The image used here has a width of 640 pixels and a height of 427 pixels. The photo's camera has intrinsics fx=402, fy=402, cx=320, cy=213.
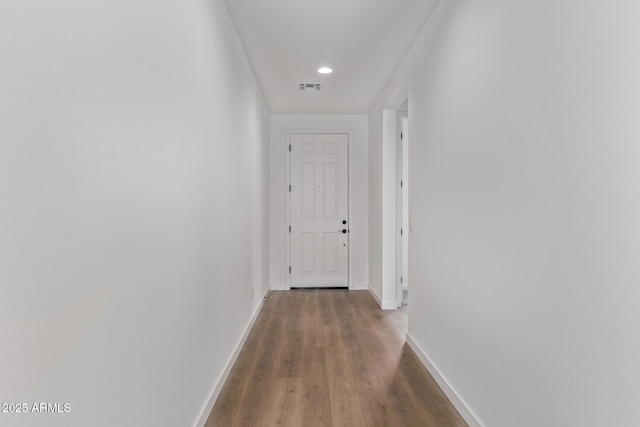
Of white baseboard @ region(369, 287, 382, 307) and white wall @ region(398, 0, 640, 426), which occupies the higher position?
white wall @ region(398, 0, 640, 426)

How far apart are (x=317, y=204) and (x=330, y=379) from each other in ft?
11.6

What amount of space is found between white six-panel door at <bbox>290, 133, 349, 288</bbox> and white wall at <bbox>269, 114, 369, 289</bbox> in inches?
4.3

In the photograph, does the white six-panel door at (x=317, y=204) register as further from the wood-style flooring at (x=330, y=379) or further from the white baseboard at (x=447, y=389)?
the white baseboard at (x=447, y=389)

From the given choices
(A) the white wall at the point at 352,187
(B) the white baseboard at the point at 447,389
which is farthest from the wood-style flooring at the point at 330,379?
(A) the white wall at the point at 352,187

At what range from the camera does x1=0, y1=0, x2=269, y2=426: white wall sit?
820 mm

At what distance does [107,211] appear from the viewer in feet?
3.75

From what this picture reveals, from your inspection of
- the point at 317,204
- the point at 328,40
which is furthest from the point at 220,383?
the point at 317,204

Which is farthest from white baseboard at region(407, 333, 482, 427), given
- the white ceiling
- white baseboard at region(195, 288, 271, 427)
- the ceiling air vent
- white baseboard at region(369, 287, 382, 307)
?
the ceiling air vent

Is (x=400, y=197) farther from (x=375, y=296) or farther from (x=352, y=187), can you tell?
(x=375, y=296)

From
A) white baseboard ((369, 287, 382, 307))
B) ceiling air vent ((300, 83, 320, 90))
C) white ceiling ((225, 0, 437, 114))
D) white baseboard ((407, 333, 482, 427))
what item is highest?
white ceiling ((225, 0, 437, 114))

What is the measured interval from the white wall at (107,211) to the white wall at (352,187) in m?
3.61

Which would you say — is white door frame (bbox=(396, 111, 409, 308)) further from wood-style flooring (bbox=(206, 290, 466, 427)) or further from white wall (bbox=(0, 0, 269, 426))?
white wall (bbox=(0, 0, 269, 426))

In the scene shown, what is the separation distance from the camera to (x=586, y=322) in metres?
1.28

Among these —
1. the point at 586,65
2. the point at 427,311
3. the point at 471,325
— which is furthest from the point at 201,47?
the point at 427,311
